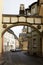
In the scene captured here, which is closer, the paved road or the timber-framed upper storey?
the paved road

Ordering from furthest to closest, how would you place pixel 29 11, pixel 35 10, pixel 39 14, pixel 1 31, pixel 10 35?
pixel 10 35
pixel 29 11
pixel 35 10
pixel 39 14
pixel 1 31

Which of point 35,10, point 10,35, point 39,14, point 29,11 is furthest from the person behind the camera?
point 10,35

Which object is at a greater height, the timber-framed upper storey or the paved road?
the timber-framed upper storey

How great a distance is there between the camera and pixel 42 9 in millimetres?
37312

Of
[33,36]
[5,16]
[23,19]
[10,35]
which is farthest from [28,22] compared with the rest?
[10,35]

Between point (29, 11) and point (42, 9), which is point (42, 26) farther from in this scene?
point (29, 11)

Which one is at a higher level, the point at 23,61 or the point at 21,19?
the point at 21,19

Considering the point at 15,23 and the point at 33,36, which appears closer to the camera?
the point at 15,23

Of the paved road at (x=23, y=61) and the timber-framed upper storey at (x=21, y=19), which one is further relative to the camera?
the timber-framed upper storey at (x=21, y=19)

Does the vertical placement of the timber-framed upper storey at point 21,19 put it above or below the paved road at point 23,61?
above

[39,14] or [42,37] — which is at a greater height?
[39,14]

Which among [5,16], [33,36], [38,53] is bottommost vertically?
[38,53]

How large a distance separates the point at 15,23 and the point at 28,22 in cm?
178

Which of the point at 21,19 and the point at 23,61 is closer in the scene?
the point at 23,61
